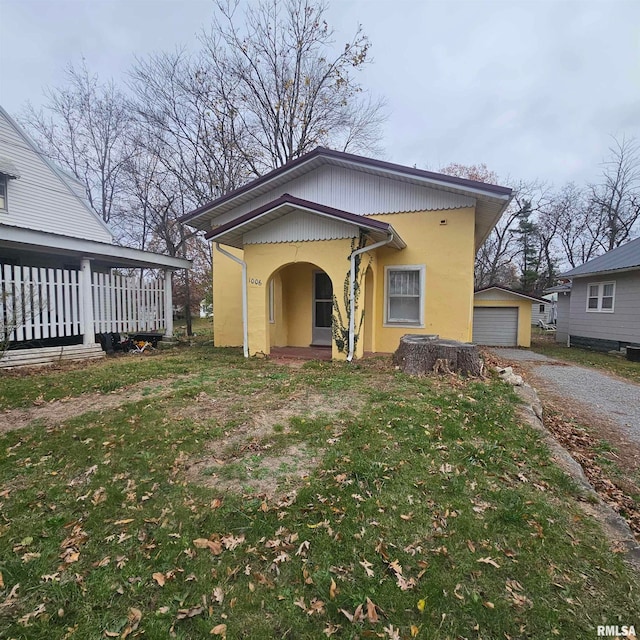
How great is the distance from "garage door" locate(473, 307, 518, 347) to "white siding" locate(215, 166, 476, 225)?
7887 millimetres

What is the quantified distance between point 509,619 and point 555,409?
4822 millimetres

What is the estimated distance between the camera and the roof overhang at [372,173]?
320 inches

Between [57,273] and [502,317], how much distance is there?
16124mm

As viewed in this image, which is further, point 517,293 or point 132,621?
point 517,293

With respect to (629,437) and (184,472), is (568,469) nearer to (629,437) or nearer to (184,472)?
(629,437)

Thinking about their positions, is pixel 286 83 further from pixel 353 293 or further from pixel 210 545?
pixel 210 545

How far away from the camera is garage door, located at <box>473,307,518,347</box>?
14570 mm

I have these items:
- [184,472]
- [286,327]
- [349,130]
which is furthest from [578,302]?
[184,472]

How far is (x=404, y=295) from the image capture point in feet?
30.7

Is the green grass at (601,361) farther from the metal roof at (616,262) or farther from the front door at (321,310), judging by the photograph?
the front door at (321,310)

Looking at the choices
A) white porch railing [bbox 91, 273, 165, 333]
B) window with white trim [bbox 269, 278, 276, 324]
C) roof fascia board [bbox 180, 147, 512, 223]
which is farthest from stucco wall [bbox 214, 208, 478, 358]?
white porch railing [bbox 91, 273, 165, 333]

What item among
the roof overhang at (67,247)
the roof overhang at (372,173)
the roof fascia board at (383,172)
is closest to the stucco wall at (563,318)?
the roof overhang at (372,173)

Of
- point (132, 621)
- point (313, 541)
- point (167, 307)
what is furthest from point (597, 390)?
point (167, 307)

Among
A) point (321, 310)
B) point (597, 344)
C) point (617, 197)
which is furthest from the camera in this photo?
point (617, 197)
